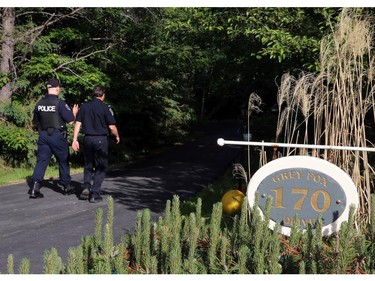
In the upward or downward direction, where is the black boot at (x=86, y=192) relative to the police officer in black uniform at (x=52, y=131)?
downward

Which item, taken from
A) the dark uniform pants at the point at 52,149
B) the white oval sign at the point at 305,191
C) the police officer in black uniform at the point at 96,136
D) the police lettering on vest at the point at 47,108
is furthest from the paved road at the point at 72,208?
the white oval sign at the point at 305,191

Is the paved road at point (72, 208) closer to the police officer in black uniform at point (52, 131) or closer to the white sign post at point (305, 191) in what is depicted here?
the police officer in black uniform at point (52, 131)

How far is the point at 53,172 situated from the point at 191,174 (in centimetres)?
291

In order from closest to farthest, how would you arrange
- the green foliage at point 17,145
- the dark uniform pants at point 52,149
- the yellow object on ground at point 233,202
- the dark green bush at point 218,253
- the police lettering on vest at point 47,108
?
the dark green bush at point 218,253
the yellow object on ground at point 233,202
the police lettering on vest at point 47,108
the dark uniform pants at point 52,149
the green foliage at point 17,145

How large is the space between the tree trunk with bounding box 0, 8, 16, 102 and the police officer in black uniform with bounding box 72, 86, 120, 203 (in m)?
5.41

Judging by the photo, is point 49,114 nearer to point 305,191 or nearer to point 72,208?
point 72,208

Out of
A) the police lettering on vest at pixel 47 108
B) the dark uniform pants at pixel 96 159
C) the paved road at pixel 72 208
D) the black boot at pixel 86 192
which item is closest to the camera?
the paved road at pixel 72 208

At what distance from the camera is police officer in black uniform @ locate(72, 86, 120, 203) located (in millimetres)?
7770

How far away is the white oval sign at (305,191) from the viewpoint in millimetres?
4281

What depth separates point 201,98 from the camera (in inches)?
1689

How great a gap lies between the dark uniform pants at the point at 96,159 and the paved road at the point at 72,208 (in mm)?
298

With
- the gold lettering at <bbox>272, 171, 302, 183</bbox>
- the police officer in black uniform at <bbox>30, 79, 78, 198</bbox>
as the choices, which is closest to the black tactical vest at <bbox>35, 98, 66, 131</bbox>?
the police officer in black uniform at <bbox>30, 79, 78, 198</bbox>

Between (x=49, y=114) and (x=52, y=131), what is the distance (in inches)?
10.5
